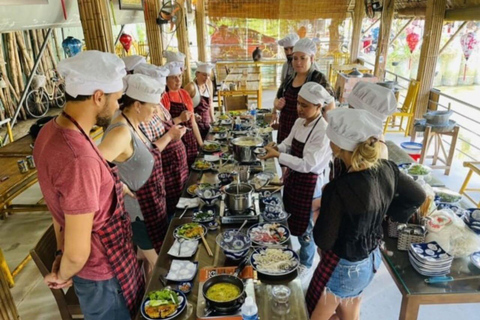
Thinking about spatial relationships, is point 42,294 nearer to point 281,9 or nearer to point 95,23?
point 95,23

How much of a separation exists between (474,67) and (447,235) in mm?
15823

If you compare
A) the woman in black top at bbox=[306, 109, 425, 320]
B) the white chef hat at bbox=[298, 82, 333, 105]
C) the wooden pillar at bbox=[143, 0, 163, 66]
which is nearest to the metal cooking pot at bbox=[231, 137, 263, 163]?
the white chef hat at bbox=[298, 82, 333, 105]

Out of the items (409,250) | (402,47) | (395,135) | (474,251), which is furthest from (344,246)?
(402,47)

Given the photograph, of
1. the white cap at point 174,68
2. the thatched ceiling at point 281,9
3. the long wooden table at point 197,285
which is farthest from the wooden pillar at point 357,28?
the long wooden table at point 197,285

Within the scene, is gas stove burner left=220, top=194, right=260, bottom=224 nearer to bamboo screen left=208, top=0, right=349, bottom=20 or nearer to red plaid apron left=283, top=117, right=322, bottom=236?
red plaid apron left=283, top=117, right=322, bottom=236

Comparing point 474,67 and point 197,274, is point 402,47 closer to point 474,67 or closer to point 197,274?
point 474,67

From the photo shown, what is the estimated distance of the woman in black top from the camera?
5.79 feet

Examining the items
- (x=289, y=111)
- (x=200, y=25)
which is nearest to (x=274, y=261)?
(x=289, y=111)

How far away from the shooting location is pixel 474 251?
83.7 inches

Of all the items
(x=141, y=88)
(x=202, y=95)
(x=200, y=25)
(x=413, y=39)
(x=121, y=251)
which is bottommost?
(x=121, y=251)

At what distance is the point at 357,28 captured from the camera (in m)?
9.62

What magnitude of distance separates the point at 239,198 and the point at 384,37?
7.31 metres

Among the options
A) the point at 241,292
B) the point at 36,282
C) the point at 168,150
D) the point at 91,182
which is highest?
Answer: the point at 91,182

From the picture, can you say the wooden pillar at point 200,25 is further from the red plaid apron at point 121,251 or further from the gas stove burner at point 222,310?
the gas stove burner at point 222,310
